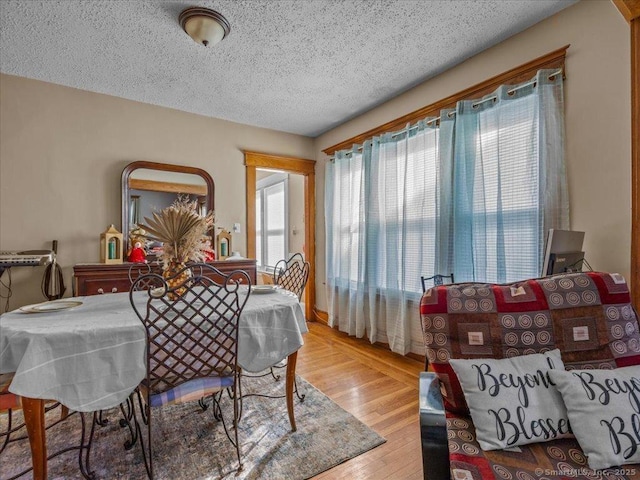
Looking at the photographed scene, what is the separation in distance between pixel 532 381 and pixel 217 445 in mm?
1693

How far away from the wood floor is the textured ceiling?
107 inches

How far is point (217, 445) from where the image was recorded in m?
1.81

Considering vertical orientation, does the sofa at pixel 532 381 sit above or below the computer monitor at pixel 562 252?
below

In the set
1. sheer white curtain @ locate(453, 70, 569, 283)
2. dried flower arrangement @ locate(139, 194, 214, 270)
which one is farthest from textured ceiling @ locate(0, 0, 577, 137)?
dried flower arrangement @ locate(139, 194, 214, 270)

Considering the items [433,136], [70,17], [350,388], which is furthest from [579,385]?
[70,17]

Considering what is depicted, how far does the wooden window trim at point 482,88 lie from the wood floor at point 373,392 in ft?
7.88

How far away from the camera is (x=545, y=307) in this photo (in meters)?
1.27

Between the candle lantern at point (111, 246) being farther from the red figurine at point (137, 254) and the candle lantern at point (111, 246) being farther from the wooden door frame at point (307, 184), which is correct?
the wooden door frame at point (307, 184)

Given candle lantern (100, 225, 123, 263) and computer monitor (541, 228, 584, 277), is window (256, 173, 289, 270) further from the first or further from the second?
computer monitor (541, 228, 584, 277)

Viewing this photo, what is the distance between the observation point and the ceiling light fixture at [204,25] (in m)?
1.99

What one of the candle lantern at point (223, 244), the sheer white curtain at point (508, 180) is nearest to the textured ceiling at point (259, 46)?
the sheer white curtain at point (508, 180)

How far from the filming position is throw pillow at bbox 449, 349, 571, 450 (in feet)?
3.51

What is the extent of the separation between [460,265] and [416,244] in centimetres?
51

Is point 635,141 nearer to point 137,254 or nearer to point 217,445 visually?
point 217,445
